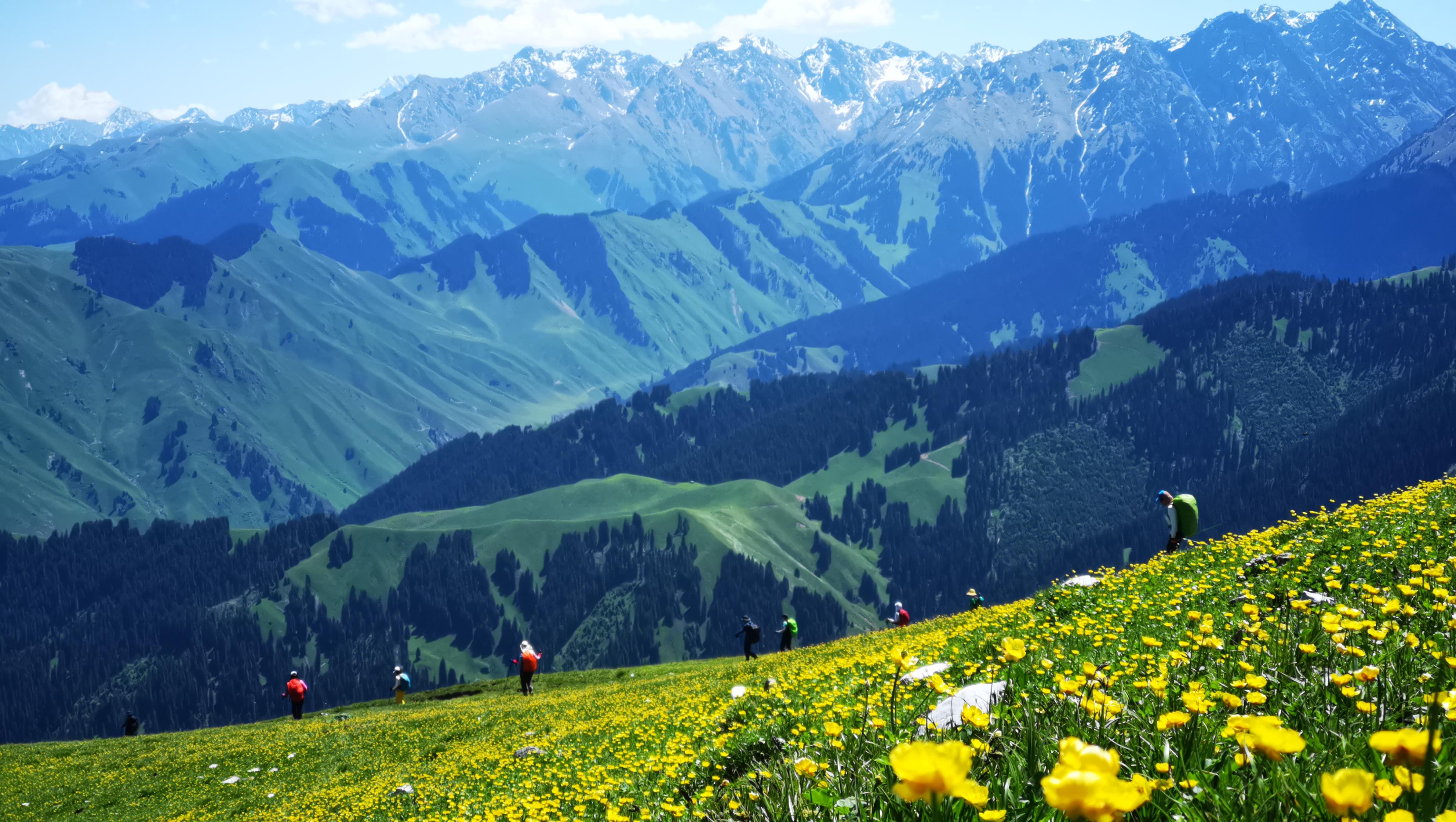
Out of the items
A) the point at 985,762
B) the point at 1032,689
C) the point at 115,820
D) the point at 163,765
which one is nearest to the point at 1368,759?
the point at 985,762

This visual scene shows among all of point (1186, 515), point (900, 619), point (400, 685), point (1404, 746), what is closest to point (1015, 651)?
point (1404, 746)

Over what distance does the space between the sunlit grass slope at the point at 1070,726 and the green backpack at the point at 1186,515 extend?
8183 mm

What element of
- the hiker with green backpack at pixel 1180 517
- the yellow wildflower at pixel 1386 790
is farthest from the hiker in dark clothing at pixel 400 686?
the yellow wildflower at pixel 1386 790

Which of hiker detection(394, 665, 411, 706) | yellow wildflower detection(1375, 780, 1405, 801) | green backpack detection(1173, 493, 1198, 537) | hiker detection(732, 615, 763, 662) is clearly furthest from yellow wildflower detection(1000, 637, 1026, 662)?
hiker detection(394, 665, 411, 706)

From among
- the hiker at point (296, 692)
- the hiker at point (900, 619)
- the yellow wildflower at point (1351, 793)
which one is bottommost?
the hiker at point (296, 692)

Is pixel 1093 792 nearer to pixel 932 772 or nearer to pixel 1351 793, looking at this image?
pixel 932 772

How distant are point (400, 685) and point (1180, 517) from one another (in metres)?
45.6

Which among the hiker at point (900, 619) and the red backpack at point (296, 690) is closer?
the hiker at point (900, 619)

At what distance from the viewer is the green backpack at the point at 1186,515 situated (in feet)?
97.3

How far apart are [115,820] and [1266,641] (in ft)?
105

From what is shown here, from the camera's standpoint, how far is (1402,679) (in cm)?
719

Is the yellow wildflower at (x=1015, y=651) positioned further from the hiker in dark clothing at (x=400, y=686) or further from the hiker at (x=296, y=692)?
the hiker in dark clothing at (x=400, y=686)

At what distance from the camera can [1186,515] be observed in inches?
1172

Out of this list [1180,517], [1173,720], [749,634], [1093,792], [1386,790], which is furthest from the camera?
[749,634]
